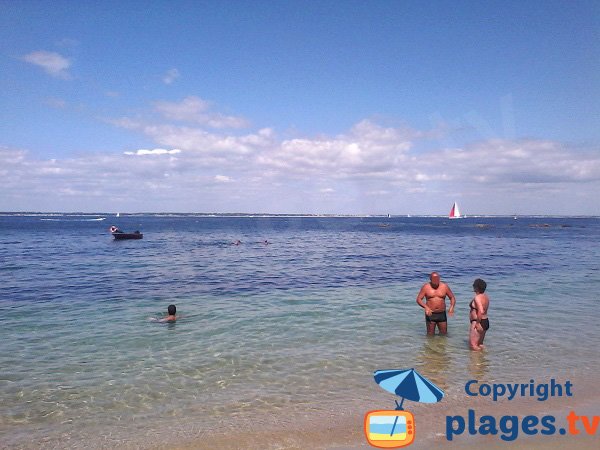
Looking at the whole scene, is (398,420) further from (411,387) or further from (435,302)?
(435,302)

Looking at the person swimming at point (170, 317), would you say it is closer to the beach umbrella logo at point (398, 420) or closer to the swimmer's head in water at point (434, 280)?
the swimmer's head in water at point (434, 280)

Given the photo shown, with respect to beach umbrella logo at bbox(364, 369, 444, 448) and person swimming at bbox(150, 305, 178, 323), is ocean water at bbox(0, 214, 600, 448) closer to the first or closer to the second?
person swimming at bbox(150, 305, 178, 323)

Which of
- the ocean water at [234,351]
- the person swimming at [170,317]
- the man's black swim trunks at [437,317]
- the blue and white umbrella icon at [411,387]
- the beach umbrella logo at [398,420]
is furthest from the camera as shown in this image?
the person swimming at [170,317]

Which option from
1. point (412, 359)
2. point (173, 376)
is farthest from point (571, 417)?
point (173, 376)

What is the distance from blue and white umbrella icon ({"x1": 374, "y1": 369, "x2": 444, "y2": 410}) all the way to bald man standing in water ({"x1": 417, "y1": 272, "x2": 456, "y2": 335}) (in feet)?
16.7

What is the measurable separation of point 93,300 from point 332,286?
1302 centimetres

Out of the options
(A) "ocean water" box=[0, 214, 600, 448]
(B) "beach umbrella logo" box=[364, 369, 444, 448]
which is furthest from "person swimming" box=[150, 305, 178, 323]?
(B) "beach umbrella logo" box=[364, 369, 444, 448]

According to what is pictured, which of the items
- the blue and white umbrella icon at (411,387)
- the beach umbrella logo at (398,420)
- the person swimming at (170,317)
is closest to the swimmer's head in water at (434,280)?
the blue and white umbrella icon at (411,387)

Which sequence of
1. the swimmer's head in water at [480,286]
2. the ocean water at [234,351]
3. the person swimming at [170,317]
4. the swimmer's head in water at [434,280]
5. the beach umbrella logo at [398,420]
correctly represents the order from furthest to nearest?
the person swimming at [170,317] < the swimmer's head in water at [434,280] < the swimmer's head in water at [480,286] < the ocean water at [234,351] < the beach umbrella logo at [398,420]

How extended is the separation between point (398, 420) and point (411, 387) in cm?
80

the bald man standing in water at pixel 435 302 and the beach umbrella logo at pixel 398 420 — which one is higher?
the bald man standing in water at pixel 435 302

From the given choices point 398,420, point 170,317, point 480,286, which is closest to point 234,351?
point 170,317

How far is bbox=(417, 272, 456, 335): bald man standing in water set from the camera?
1259cm

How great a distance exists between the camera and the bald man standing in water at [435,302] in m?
12.6
